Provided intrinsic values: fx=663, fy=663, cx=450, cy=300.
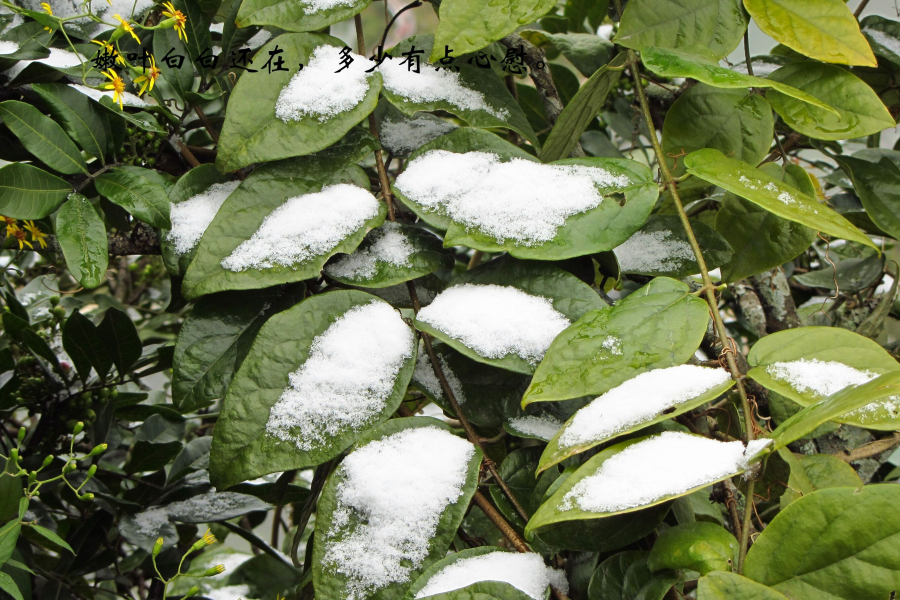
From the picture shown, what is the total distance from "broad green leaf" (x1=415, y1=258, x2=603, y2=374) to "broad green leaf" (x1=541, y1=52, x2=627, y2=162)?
12 centimetres

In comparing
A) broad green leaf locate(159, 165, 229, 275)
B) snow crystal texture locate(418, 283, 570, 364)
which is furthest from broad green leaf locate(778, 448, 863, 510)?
broad green leaf locate(159, 165, 229, 275)

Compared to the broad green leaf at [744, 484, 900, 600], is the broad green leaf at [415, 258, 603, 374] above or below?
above

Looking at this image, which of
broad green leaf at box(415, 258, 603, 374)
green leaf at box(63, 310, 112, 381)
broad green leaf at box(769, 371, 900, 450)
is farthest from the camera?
green leaf at box(63, 310, 112, 381)

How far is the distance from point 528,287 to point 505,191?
0.06 metres

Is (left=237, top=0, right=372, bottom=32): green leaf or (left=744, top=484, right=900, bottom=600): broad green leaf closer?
(left=744, top=484, right=900, bottom=600): broad green leaf

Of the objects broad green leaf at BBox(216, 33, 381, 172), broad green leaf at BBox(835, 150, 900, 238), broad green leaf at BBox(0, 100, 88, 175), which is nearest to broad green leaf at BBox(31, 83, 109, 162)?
broad green leaf at BBox(0, 100, 88, 175)

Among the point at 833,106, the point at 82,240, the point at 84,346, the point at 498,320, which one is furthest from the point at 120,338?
the point at 833,106

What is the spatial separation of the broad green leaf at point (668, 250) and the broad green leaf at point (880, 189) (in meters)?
0.17

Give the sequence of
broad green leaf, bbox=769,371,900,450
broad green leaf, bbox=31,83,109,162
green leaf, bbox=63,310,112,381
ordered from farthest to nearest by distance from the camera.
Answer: green leaf, bbox=63,310,112,381, broad green leaf, bbox=31,83,109,162, broad green leaf, bbox=769,371,900,450

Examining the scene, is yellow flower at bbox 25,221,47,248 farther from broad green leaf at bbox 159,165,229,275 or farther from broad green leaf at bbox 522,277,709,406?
broad green leaf at bbox 522,277,709,406

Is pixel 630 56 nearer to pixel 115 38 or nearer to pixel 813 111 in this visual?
pixel 813 111

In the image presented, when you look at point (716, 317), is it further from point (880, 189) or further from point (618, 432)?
point (880, 189)

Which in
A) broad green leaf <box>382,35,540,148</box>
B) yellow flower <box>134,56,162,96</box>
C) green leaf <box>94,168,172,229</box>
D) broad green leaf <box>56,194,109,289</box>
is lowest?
broad green leaf <box>56,194,109,289</box>

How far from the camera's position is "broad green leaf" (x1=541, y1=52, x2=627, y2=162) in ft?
1.55
